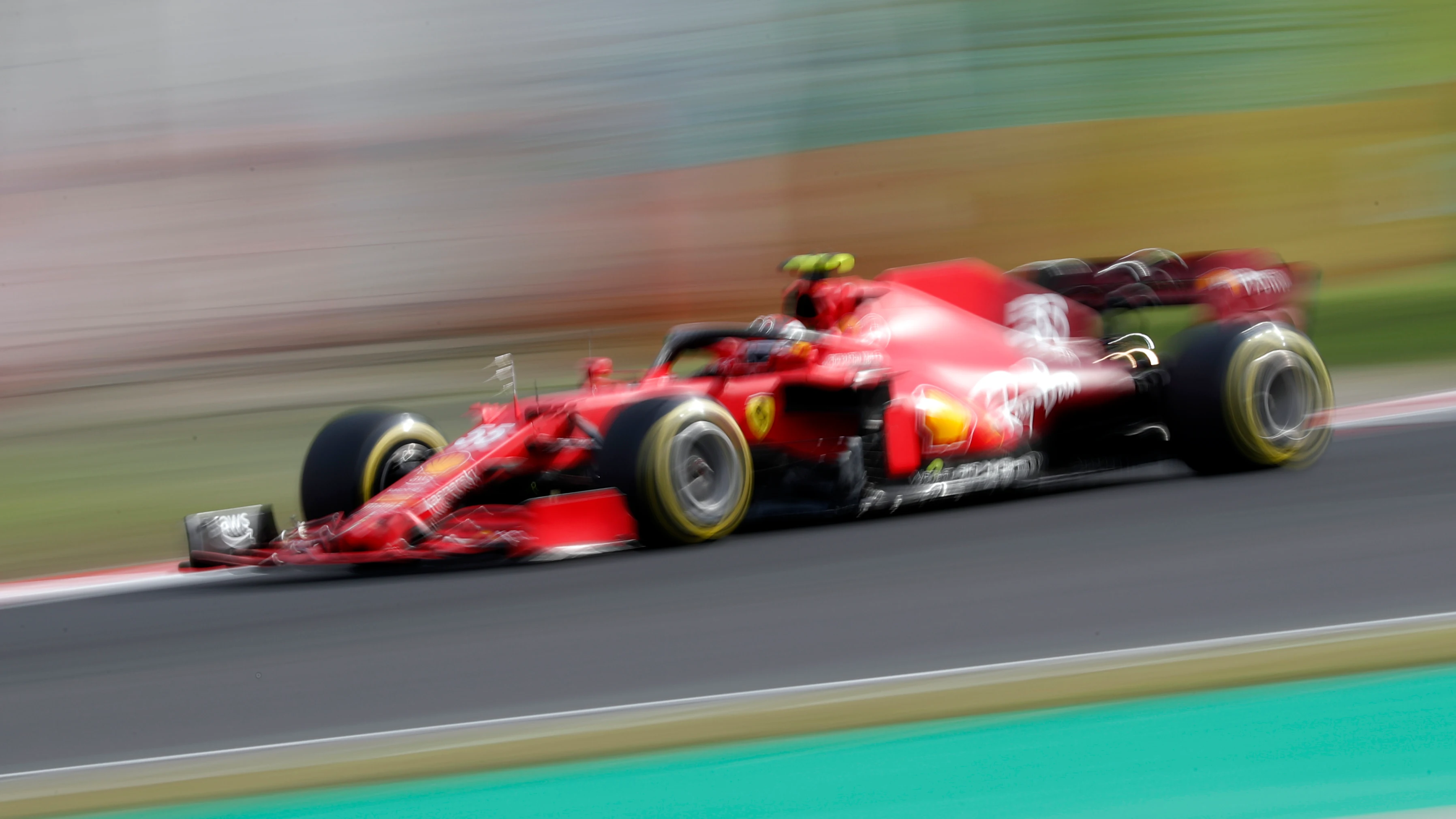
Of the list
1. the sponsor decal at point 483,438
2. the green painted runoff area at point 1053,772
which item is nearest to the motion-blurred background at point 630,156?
the sponsor decal at point 483,438

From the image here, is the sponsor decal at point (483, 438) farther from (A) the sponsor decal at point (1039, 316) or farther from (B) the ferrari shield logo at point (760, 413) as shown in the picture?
(A) the sponsor decal at point (1039, 316)

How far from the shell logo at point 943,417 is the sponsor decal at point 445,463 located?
1.57 metres

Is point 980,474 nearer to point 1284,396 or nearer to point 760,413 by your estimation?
point 760,413

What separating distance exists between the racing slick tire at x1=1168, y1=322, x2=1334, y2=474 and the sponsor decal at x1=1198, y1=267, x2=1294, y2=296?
0.35 meters

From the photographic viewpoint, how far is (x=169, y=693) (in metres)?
3.88

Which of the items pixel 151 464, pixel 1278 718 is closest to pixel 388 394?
pixel 151 464

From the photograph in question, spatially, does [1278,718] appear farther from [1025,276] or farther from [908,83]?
[908,83]

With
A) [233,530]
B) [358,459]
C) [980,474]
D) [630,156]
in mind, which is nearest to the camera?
[233,530]

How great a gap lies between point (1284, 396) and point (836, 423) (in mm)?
1731

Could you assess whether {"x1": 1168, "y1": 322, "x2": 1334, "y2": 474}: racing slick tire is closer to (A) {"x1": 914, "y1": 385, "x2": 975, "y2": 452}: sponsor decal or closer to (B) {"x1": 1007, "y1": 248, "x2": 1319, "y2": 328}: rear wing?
(B) {"x1": 1007, "y1": 248, "x2": 1319, "y2": 328}: rear wing

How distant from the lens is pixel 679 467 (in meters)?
5.09

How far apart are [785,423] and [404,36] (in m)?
10.9

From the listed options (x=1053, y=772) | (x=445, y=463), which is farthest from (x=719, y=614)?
(x=1053, y=772)

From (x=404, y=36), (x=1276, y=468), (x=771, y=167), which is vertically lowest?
(x=1276, y=468)
